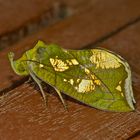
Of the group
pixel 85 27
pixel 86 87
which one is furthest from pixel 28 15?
pixel 86 87

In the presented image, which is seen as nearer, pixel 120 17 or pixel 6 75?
pixel 6 75

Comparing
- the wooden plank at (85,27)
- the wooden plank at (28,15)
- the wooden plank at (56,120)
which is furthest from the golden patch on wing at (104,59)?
the wooden plank at (28,15)

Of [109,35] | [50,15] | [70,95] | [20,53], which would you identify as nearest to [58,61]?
[70,95]

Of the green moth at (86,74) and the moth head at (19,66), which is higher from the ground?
the moth head at (19,66)

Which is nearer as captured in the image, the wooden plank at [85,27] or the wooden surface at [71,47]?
the wooden surface at [71,47]

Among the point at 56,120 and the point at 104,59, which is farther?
the point at 104,59

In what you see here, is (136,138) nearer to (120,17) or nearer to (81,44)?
(81,44)

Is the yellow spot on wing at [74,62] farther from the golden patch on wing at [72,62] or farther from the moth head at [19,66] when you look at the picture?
the moth head at [19,66]

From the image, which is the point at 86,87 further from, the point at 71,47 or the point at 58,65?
the point at 71,47
